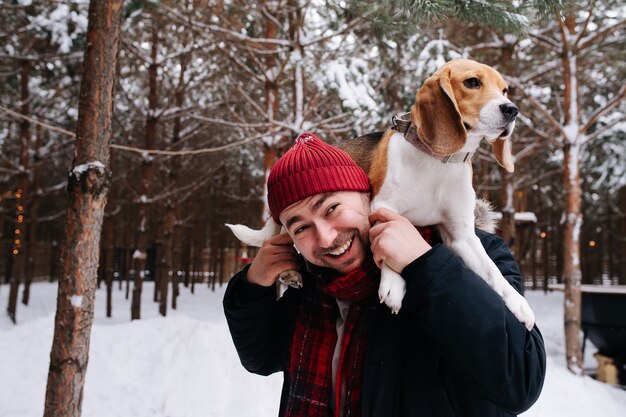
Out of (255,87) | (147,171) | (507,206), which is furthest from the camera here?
(255,87)

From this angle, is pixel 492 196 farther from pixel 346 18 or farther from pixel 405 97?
pixel 346 18

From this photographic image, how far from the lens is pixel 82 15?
433 inches

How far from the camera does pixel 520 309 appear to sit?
142 cm

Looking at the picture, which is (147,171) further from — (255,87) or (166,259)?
(255,87)

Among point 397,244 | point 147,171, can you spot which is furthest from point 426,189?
point 147,171

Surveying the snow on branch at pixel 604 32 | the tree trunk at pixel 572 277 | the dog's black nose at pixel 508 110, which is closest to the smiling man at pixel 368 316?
the dog's black nose at pixel 508 110

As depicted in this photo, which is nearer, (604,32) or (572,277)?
(604,32)

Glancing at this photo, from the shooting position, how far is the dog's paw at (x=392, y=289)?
1392 millimetres

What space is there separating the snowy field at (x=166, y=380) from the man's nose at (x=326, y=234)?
5749 mm

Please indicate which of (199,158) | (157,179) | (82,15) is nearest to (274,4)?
(82,15)

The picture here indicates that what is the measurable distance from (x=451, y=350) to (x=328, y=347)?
467 mm

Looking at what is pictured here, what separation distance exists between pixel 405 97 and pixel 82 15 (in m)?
7.45

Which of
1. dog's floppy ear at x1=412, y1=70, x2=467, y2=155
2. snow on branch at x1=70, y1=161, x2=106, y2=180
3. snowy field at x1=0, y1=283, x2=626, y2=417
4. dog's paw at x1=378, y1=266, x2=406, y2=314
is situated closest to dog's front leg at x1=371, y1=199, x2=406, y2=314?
dog's paw at x1=378, y1=266, x2=406, y2=314

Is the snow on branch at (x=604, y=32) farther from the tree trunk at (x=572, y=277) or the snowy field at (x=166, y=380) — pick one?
the snowy field at (x=166, y=380)
